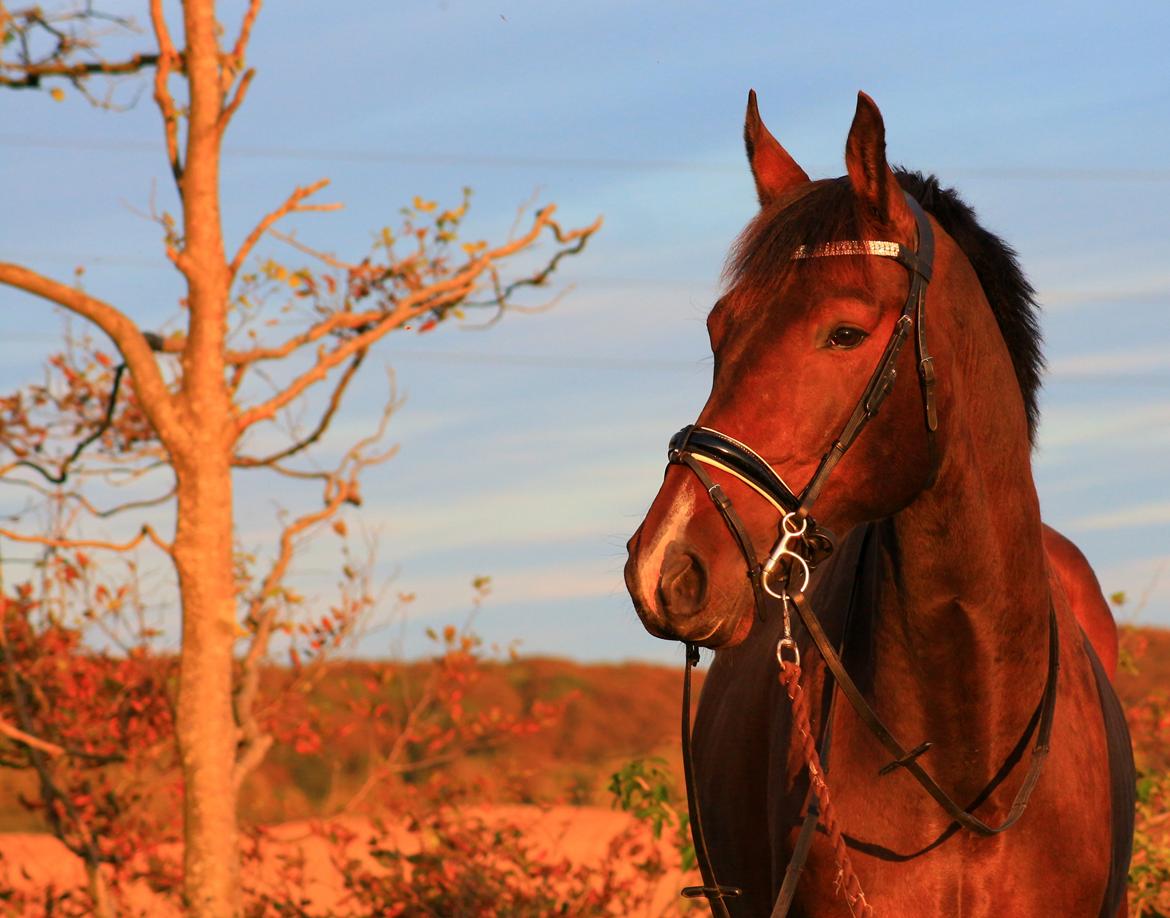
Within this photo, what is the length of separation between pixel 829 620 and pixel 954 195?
995mm

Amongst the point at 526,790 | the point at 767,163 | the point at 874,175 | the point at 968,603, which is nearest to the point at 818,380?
the point at 874,175

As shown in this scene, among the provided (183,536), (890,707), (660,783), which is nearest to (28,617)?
(183,536)

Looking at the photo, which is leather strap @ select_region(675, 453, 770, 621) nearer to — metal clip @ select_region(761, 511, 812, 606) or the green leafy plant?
metal clip @ select_region(761, 511, 812, 606)

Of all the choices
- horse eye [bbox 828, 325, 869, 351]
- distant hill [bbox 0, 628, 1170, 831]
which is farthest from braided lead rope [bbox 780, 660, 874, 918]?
distant hill [bbox 0, 628, 1170, 831]

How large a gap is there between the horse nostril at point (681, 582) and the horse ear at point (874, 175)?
78 centimetres

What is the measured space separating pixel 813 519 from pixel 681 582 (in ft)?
1.06

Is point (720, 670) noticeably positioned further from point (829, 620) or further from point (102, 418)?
point (102, 418)

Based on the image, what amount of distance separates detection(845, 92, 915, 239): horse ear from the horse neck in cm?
39

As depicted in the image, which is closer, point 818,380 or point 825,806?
point 818,380

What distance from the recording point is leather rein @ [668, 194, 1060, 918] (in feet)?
8.29

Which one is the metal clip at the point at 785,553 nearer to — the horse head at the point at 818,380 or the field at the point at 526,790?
the horse head at the point at 818,380

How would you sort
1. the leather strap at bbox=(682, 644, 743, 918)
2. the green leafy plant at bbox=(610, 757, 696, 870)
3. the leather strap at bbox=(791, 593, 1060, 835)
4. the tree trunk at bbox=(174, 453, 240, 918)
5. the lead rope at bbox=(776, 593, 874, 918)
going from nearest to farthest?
1. the lead rope at bbox=(776, 593, 874, 918)
2. the leather strap at bbox=(791, 593, 1060, 835)
3. the leather strap at bbox=(682, 644, 743, 918)
4. the green leafy plant at bbox=(610, 757, 696, 870)
5. the tree trunk at bbox=(174, 453, 240, 918)

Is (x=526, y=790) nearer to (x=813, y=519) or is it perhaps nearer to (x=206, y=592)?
(x=206, y=592)

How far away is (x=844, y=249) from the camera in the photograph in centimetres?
268
